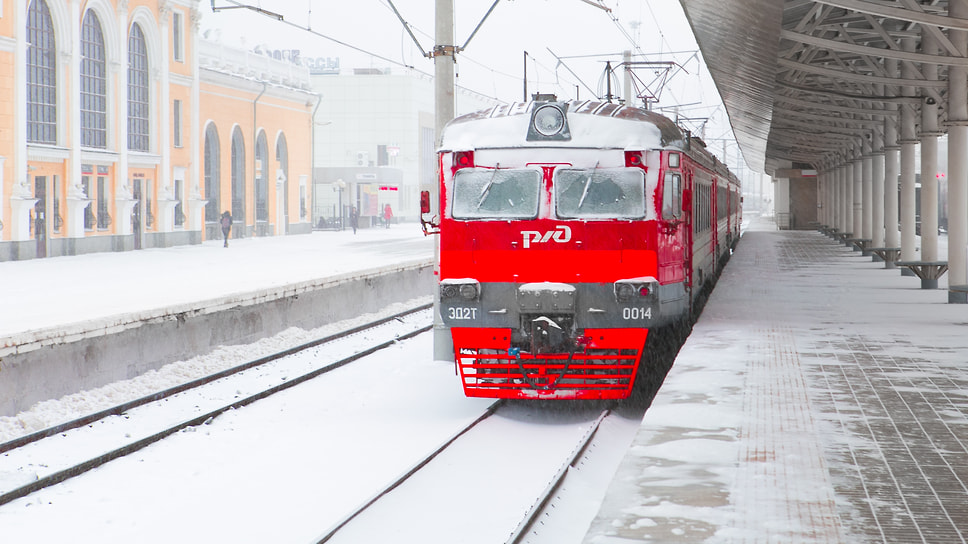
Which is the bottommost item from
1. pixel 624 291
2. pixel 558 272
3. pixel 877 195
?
pixel 624 291

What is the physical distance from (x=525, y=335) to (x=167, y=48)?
102 feet

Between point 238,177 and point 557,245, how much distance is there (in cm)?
3721

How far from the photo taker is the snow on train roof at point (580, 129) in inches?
405

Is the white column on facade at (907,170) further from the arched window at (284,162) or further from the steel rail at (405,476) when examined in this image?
the arched window at (284,162)

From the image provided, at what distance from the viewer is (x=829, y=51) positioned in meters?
19.1

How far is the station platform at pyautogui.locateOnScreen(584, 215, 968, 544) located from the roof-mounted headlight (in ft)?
7.90

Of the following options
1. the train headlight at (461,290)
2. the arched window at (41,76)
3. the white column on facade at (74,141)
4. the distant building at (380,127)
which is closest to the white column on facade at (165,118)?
the white column on facade at (74,141)

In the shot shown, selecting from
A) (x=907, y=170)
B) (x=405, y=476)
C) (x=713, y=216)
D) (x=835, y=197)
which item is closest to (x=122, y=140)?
(x=713, y=216)

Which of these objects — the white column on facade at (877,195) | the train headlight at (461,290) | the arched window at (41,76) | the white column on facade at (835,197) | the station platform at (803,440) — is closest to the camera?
the station platform at (803,440)

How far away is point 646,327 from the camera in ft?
32.7

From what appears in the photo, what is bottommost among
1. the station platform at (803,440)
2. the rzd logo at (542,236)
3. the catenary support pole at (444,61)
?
the station platform at (803,440)

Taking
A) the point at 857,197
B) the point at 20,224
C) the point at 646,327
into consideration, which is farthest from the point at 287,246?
the point at 646,327

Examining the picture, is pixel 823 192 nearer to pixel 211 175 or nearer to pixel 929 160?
pixel 211 175

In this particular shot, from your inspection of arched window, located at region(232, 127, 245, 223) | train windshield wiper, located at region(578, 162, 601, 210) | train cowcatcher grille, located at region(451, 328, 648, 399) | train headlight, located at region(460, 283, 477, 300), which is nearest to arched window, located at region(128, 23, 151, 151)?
arched window, located at region(232, 127, 245, 223)
